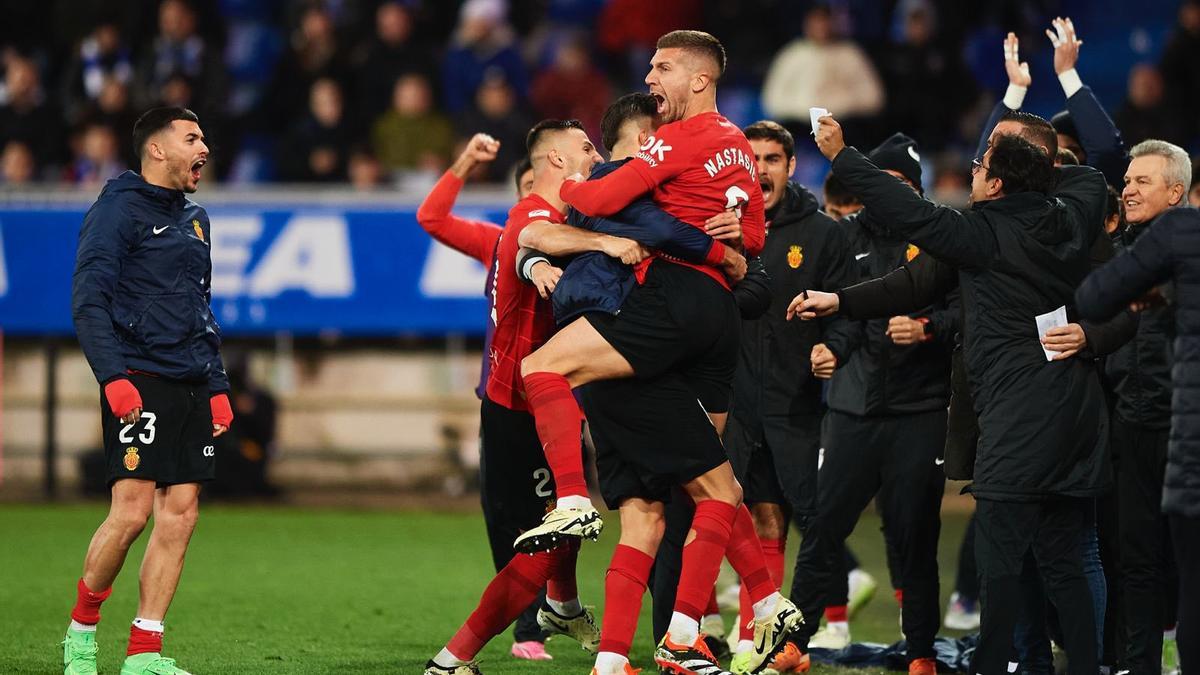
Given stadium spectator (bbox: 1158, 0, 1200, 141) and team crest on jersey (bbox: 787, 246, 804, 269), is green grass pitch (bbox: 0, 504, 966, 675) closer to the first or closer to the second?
team crest on jersey (bbox: 787, 246, 804, 269)

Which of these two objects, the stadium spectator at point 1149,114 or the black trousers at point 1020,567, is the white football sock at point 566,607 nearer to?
the black trousers at point 1020,567

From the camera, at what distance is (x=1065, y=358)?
19.2 feet

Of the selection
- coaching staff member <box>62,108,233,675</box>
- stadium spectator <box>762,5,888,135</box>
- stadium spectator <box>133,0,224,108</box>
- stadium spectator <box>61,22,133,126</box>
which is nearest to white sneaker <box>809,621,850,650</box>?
coaching staff member <box>62,108,233,675</box>

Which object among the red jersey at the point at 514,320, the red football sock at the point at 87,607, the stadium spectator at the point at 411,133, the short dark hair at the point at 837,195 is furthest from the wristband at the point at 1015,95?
the stadium spectator at the point at 411,133

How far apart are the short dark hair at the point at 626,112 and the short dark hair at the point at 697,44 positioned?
27cm

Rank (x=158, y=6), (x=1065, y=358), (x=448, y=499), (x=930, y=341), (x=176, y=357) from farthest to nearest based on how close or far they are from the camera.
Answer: (x=158, y=6), (x=448, y=499), (x=930, y=341), (x=176, y=357), (x=1065, y=358)

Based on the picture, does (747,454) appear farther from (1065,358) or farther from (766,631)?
(1065,358)

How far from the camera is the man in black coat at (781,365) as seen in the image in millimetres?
7363

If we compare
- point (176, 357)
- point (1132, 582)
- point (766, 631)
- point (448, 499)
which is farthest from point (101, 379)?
point (448, 499)

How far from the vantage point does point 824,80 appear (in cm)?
1434

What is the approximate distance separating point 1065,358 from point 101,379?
3.49 metres

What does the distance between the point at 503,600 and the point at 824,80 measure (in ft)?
29.6

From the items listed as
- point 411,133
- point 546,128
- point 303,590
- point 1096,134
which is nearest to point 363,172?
point 411,133

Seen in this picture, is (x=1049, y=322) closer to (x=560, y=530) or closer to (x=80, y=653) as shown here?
(x=560, y=530)
